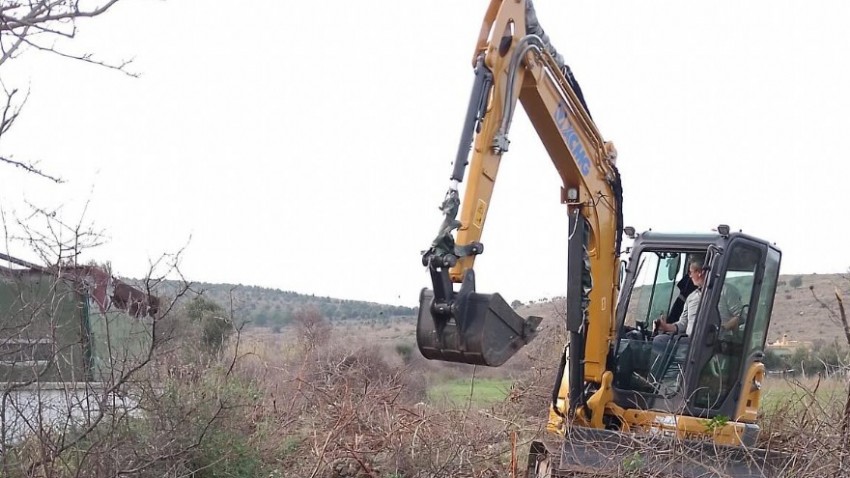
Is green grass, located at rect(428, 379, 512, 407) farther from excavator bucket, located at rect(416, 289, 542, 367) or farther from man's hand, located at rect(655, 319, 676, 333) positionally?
excavator bucket, located at rect(416, 289, 542, 367)

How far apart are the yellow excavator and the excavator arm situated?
0.01 m

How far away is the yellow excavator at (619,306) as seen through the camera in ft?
19.4

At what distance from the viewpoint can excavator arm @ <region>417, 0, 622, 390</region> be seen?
5.19 metres

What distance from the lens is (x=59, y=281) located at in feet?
18.9

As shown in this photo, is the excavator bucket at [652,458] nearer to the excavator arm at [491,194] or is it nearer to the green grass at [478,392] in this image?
the excavator arm at [491,194]

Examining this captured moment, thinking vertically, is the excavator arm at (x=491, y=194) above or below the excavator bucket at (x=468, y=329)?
above

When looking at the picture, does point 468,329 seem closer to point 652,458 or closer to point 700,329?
point 652,458

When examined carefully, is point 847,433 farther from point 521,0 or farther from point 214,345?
point 214,345

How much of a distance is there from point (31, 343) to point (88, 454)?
81 centimetres

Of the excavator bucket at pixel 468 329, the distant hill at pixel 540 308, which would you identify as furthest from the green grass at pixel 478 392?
the excavator bucket at pixel 468 329

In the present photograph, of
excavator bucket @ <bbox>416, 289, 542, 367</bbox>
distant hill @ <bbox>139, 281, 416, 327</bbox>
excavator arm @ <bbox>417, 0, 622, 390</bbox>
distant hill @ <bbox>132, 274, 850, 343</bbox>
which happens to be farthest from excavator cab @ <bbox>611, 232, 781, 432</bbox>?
distant hill @ <bbox>139, 281, 416, 327</bbox>

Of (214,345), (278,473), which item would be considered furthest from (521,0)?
(214,345)

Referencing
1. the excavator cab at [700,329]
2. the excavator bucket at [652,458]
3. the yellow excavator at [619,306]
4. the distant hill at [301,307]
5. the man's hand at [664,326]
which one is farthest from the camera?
the distant hill at [301,307]

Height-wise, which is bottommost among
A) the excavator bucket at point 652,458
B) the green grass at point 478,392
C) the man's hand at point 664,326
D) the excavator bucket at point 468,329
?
the green grass at point 478,392
